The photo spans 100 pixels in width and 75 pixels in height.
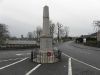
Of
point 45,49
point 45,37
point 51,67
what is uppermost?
point 45,37

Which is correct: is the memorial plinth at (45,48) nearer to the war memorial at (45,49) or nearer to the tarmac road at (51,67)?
the war memorial at (45,49)

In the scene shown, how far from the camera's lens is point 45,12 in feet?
62.3

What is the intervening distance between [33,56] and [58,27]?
3811 inches

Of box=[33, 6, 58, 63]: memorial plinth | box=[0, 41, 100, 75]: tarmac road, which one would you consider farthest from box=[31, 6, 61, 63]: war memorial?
box=[0, 41, 100, 75]: tarmac road

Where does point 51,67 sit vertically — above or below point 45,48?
below

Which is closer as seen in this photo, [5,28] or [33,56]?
[33,56]

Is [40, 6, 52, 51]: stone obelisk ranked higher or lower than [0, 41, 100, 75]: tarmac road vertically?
higher

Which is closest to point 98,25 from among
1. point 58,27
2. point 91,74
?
point 58,27

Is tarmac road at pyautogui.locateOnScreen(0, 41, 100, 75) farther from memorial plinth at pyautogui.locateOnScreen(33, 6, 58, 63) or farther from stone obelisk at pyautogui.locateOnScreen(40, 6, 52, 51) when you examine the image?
stone obelisk at pyautogui.locateOnScreen(40, 6, 52, 51)

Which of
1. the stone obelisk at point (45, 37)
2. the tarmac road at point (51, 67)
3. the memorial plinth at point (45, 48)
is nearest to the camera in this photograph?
the tarmac road at point (51, 67)

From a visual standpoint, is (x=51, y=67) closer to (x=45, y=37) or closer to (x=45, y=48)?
(x=45, y=48)

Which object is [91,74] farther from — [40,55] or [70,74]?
[40,55]

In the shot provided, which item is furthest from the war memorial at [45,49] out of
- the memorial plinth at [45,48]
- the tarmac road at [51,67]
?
the tarmac road at [51,67]

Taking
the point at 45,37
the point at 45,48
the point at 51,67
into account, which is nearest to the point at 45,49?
the point at 45,48
